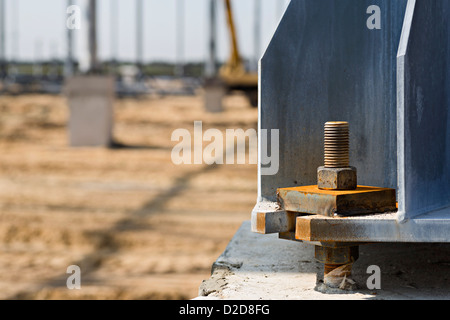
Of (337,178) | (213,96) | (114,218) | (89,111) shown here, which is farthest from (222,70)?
(337,178)

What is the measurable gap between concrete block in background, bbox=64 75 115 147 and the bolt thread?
35.5 feet

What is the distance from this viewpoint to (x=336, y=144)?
1.70 metres

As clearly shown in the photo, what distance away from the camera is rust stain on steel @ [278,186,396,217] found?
158 centimetres

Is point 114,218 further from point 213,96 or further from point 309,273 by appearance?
point 213,96

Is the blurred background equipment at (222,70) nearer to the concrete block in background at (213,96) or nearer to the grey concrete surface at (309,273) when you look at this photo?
the concrete block in background at (213,96)

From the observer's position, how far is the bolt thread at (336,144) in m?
1.69

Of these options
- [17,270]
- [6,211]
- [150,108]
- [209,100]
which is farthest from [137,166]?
[150,108]

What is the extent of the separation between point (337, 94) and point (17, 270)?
383 cm

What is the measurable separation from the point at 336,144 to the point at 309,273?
50 centimetres

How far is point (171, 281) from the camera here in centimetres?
448

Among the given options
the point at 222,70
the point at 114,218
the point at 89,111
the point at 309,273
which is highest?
the point at 222,70

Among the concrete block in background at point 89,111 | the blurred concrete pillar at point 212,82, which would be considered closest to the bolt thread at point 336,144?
the concrete block in background at point 89,111

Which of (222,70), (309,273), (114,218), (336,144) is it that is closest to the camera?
(336,144)
